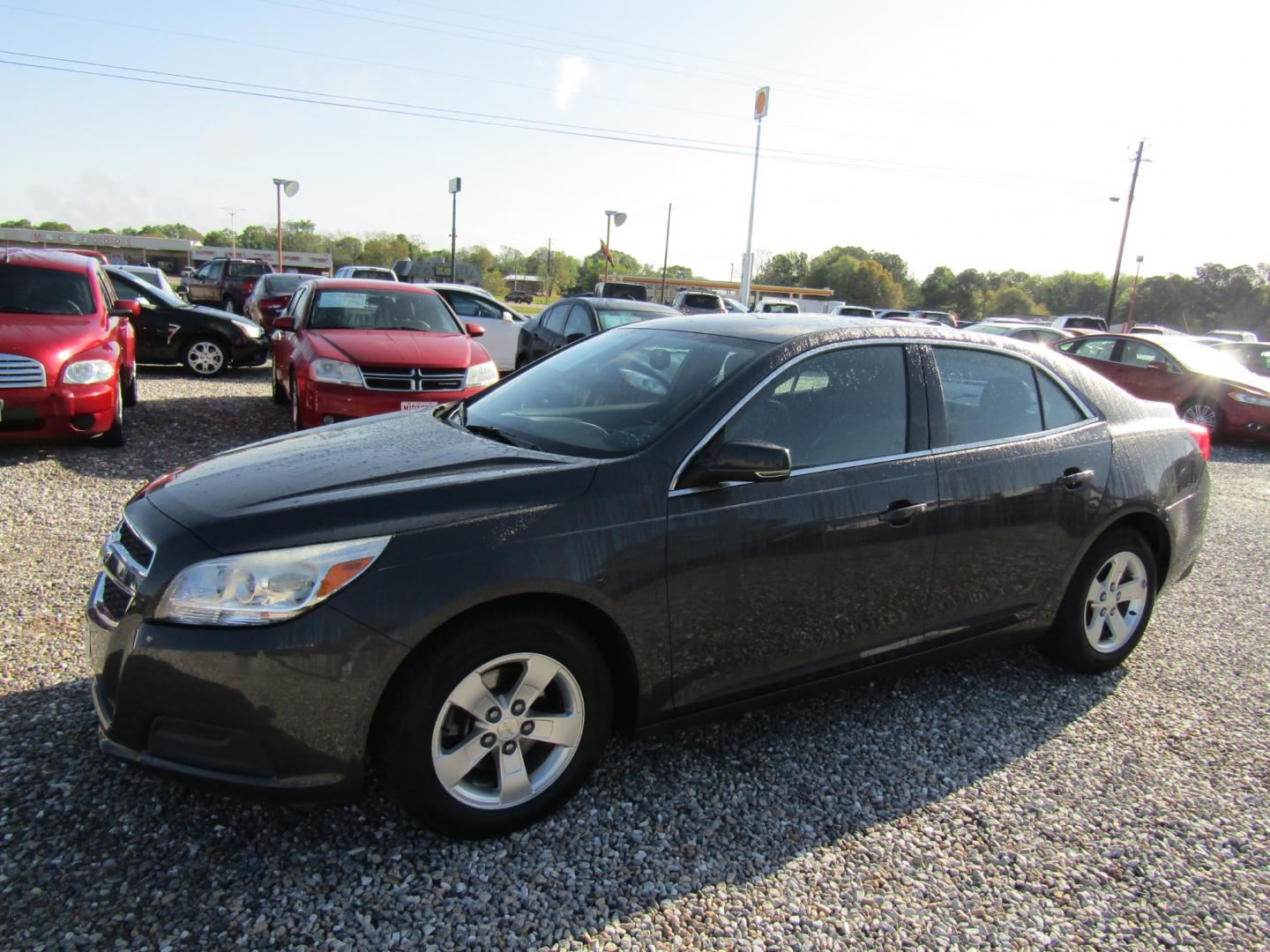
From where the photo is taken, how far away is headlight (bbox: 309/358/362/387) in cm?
732

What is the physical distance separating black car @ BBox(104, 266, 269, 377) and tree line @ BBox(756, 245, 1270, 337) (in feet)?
196

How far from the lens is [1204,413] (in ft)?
40.8

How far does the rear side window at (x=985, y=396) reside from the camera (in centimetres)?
344

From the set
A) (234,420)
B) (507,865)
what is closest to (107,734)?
(507,865)

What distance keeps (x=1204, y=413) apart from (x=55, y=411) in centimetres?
1434

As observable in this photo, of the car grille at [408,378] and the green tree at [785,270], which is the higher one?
the green tree at [785,270]

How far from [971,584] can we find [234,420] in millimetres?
8352

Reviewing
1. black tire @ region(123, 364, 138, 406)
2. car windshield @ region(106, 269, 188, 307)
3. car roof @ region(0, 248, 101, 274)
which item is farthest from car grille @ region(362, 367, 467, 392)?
car windshield @ region(106, 269, 188, 307)

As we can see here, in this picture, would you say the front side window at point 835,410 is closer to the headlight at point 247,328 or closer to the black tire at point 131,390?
the black tire at point 131,390

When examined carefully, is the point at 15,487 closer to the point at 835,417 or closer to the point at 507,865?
the point at 507,865

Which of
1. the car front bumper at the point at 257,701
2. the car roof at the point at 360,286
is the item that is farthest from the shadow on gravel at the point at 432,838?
the car roof at the point at 360,286

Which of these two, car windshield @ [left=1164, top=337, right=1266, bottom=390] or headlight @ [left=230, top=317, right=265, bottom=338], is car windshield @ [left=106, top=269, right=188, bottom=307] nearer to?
headlight @ [left=230, top=317, right=265, bottom=338]

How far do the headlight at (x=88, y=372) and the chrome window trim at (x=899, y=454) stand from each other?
20.9 ft

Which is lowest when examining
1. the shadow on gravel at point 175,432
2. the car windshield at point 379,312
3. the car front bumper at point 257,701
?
the shadow on gravel at point 175,432
